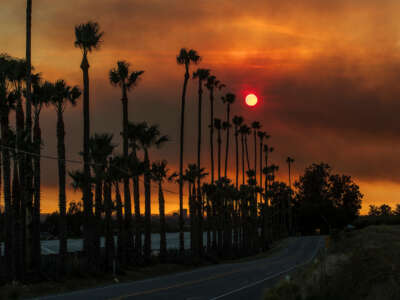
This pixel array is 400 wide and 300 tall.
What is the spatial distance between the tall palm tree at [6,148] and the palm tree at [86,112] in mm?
6447

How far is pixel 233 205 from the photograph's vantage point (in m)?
119

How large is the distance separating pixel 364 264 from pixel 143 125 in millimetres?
36644

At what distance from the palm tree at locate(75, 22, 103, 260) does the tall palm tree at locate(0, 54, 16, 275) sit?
21.1ft

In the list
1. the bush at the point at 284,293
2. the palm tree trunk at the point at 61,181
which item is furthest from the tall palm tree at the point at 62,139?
the bush at the point at 284,293

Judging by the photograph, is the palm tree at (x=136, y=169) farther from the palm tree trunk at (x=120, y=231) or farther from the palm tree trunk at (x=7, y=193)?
the palm tree trunk at (x=7, y=193)

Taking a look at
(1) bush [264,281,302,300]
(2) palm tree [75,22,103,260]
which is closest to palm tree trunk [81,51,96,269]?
(2) palm tree [75,22,103,260]

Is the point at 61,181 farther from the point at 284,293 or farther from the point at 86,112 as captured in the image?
the point at 284,293

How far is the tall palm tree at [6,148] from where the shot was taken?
119 ft

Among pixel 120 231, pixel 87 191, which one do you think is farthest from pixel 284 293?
pixel 120 231

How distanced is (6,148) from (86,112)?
9756 millimetres

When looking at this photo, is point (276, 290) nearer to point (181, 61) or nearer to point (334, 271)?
point (334, 271)

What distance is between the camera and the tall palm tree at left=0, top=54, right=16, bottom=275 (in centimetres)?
3622

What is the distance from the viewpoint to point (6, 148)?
36.3 metres

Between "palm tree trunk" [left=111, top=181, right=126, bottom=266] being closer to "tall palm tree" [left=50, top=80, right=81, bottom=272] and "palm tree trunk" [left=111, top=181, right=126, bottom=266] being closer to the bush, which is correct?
"tall palm tree" [left=50, top=80, right=81, bottom=272]
